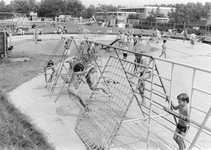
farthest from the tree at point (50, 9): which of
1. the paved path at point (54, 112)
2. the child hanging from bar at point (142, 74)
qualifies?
the child hanging from bar at point (142, 74)

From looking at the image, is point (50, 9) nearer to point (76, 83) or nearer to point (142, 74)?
point (76, 83)

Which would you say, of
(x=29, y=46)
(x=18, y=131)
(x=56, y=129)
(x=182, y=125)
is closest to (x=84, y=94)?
(x=56, y=129)

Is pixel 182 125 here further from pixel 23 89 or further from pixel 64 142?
pixel 23 89

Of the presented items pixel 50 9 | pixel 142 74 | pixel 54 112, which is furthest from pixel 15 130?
pixel 50 9

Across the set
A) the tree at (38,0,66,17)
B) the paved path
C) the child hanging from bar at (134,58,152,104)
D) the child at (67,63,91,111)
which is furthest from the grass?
the tree at (38,0,66,17)

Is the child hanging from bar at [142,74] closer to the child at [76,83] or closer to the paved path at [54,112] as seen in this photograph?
the paved path at [54,112]

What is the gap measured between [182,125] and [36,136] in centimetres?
322

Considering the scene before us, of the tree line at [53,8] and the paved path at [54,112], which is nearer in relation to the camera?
the paved path at [54,112]

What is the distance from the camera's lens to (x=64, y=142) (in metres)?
5.39

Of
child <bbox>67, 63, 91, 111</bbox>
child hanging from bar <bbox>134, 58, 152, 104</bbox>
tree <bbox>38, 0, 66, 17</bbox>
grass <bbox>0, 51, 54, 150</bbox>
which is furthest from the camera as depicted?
tree <bbox>38, 0, 66, 17</bbox>

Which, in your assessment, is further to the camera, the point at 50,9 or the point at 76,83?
the point at 50,9

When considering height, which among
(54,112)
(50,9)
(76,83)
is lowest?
(54,112)

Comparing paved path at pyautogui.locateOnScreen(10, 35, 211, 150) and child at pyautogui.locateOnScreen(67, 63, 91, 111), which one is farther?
child at pyautogui.locateOnScreen(67, 63, 91, 111)

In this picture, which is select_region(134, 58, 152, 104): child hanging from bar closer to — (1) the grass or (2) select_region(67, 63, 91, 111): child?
(2) select_region(67, 63, 91, 111): child
